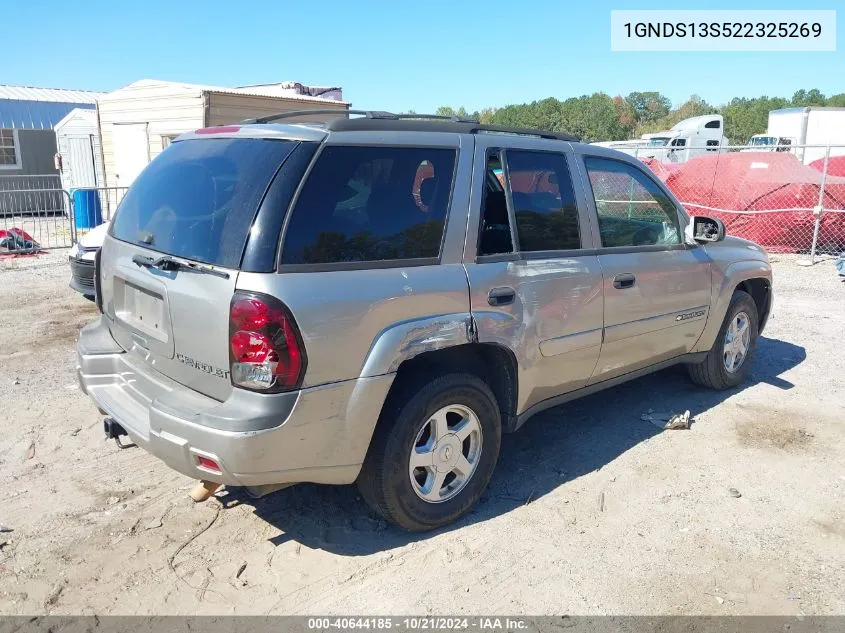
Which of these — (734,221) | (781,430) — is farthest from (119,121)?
(781,430)

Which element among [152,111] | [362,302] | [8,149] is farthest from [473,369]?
[8,149]

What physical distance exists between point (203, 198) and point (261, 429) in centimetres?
113

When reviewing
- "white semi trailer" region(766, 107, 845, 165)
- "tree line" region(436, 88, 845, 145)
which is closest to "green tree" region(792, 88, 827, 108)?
"tree line" region(436, 88, 845, 145)

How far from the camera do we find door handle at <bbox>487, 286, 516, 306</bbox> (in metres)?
3.36

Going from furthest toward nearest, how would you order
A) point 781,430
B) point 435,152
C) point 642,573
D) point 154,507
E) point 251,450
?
1. point 781,430
2. point 154,507
3. point 435,152
4. point 642,573
5. point 251,450

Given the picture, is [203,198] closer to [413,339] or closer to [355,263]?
[355,263]

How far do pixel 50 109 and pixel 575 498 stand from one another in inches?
871

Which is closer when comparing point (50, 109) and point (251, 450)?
point (251, 450)

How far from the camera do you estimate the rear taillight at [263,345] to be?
8.64 feet

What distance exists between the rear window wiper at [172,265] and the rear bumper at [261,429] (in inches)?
19.5

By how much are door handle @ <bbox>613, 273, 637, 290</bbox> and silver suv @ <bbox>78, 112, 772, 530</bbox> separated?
11 millimetres

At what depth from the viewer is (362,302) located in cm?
285

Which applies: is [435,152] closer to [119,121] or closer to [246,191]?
[246,191]

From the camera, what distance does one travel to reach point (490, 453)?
3.58 m
